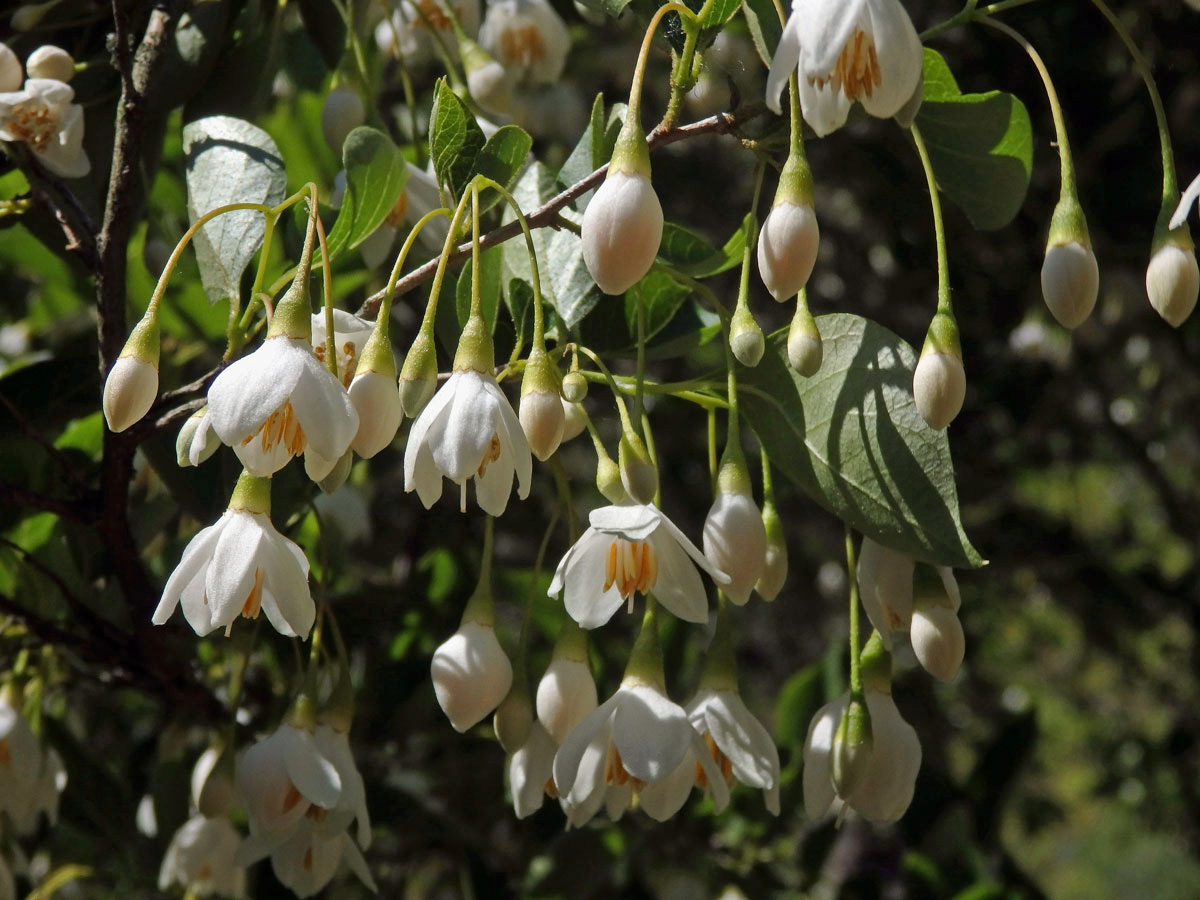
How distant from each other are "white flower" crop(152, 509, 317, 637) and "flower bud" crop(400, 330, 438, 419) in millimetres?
176

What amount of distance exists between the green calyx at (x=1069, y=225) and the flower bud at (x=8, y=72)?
108 cm

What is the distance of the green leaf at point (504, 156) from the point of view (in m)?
1.16

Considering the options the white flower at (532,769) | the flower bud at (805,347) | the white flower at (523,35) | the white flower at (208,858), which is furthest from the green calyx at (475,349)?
the white flower at (523,35)

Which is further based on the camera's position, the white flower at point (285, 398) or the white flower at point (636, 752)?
the white flower at point (636, 752)

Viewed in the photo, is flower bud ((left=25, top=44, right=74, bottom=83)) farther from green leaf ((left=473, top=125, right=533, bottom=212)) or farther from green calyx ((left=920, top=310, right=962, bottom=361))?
green calyx ((left=920, top=310, right=962, bottom=361))

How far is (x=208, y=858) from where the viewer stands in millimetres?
1643

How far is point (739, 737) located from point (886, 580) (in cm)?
21

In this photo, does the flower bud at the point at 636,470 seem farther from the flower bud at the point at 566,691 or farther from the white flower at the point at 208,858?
the white flower at the point at 208,858

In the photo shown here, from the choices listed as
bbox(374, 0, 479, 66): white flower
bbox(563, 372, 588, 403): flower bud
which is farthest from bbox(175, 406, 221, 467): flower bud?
bbox(374, 0, 479, 66): white flower

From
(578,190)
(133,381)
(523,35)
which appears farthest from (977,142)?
(523,35)

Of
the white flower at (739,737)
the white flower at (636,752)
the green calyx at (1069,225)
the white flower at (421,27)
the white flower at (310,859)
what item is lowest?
the white flower at (310,859)

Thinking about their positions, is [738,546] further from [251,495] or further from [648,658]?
[251,495]

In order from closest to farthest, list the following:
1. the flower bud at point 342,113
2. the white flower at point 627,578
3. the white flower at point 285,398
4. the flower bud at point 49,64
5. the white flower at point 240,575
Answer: the white flower at point 285,398 → the white flower at point 240,575 → the white flower at point 627,578 → the flower bud at point 49,64 → the flower bud at point 342,113

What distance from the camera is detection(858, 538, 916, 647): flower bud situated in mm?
1202
